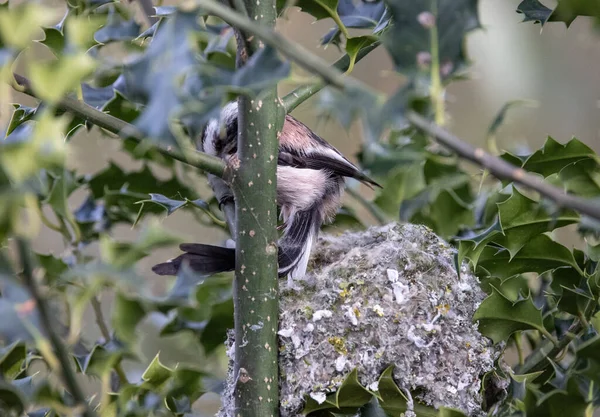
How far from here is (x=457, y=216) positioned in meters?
2.22

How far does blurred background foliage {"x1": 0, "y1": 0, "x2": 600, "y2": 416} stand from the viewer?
0.87 meters

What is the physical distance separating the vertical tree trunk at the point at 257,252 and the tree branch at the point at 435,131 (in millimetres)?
436

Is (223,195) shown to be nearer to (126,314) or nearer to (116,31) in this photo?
(116,31)

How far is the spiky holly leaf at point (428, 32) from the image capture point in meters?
1.04

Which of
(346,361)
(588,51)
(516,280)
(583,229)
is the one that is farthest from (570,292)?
(588,51)

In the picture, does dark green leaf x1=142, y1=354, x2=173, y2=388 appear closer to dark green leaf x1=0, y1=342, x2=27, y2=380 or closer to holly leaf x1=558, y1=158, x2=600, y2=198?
dark green leaf x1=0, y1=342, x2=27, y2=380

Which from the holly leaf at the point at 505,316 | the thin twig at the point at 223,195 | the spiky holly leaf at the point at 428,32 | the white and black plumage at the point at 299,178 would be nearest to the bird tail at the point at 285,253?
the white and black plumage at the point at 299,178

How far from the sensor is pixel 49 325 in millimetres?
887

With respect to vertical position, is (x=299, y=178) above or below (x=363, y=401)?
below

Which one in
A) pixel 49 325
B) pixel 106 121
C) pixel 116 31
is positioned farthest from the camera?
pixel 116 31

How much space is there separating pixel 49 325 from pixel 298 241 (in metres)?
1.42

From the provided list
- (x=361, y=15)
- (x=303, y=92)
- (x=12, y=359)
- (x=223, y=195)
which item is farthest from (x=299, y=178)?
(x=12, y=359)

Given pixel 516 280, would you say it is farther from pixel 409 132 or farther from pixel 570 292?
pixel 409 132

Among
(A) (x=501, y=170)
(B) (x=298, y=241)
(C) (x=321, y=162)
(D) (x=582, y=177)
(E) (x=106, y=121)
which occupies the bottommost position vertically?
(B) (x=298, y=241)
